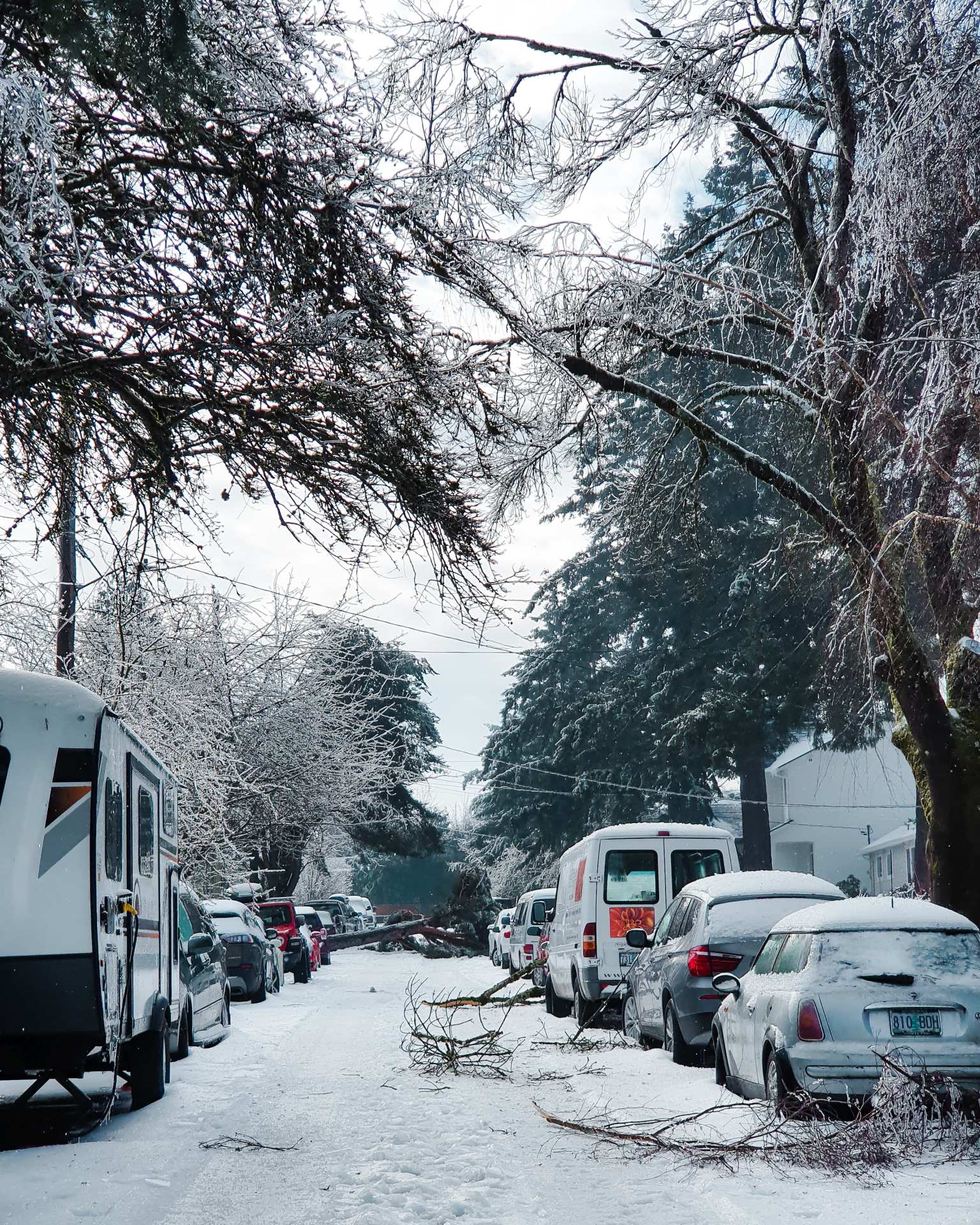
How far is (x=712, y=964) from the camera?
12195 millimetres

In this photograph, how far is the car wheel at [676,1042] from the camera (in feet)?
40.7

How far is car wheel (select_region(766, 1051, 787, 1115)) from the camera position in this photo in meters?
8.31

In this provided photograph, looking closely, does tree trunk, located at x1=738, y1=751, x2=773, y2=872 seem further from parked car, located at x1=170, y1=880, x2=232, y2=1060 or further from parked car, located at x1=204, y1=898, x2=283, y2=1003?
parked car, located at x1=170, y1=880, x2=232, y2=1060

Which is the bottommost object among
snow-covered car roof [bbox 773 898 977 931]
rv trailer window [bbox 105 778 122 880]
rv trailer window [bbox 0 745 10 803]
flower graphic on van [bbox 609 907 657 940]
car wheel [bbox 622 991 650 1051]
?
car wheel [bbox 622 991 650 1051]

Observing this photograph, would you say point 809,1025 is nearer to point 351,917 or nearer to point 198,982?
point 198,982

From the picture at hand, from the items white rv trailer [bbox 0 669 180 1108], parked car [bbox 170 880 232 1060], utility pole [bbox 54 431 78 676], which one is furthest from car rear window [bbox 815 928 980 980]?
utility pole [bbox 54 431 78 676]

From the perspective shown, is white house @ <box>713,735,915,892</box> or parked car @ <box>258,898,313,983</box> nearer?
parked car @ <box>258,898,313,983</box>

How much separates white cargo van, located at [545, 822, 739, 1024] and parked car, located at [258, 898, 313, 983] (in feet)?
48.1

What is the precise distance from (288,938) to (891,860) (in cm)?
3057

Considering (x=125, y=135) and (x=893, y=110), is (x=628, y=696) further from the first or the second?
(x=125, y=135)

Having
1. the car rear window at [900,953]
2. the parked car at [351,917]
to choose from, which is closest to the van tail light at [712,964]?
the car rear window at [900,953]

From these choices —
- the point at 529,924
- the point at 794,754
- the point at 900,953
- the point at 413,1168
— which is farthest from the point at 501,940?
the point at 794,754

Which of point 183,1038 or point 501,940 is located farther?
point 501,940

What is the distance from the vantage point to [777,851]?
60.7 m
